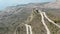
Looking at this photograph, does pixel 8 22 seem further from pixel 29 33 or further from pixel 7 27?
pixel 29 33

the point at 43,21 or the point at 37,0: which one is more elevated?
the point at 37,0

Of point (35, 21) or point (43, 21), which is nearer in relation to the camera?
point (43, 21)

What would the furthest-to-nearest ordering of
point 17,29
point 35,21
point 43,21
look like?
point 17,29
point 35,21
point 43,21

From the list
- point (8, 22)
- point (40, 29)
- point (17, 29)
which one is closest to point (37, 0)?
point (8, 22)

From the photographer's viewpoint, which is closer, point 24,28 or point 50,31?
→ point 50,31

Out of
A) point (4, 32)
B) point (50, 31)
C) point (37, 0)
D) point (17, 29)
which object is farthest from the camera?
point (37, 0)

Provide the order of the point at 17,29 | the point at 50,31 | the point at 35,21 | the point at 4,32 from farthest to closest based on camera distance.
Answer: the point at 4,32 < the point at 17,29 < the point at 35,21 < the point at 50,31

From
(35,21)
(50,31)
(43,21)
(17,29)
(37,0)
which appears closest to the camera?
(50,31)


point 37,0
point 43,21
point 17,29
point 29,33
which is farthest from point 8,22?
point 37,0

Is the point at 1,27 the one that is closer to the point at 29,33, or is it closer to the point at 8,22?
the point at 8,22

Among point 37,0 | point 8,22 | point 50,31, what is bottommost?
point 50,31
